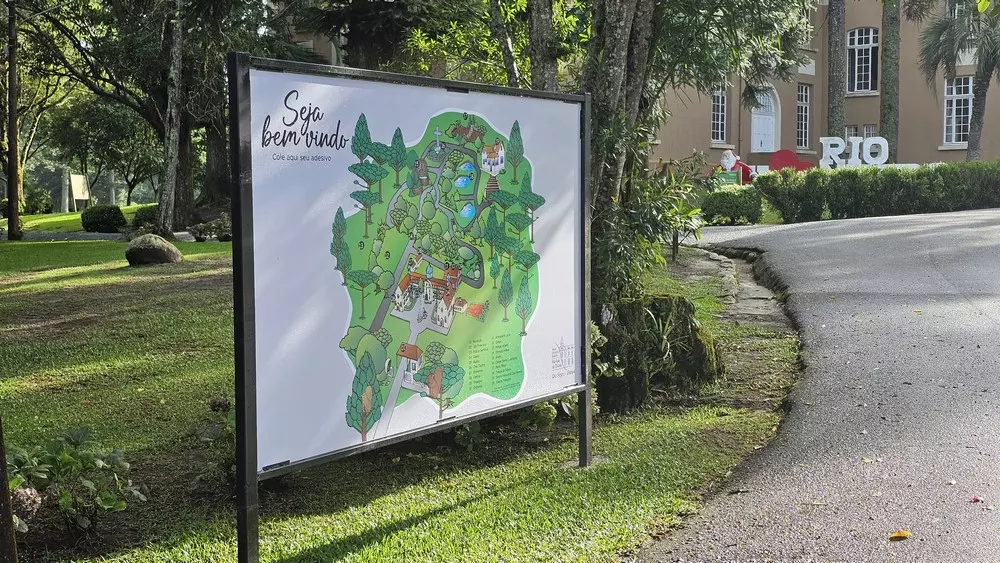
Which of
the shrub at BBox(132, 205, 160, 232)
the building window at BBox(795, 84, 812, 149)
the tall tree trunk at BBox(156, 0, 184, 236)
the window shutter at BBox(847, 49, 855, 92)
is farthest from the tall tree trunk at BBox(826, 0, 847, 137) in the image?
the shrub at BBox(132, 205, 160, 232)

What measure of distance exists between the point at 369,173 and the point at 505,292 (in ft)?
3.53

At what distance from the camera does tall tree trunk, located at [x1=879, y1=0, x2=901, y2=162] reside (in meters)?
28.4

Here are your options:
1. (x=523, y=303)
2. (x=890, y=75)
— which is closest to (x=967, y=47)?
(x=890, y=75)

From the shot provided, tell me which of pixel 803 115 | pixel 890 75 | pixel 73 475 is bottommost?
pixel 73 475

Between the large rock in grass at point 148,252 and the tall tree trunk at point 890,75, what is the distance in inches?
845

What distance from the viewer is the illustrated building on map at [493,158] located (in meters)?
4.47

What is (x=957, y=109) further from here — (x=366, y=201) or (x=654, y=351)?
(x=366, y=201)

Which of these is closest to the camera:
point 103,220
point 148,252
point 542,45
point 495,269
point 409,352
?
point 409,352

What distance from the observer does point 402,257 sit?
13.2 feet

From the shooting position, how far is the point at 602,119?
20.4ft

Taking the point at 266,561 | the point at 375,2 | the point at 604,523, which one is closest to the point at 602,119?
the point at 604,523

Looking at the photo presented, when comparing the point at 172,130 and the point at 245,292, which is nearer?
the point at 245,292

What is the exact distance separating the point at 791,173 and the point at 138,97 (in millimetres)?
16150

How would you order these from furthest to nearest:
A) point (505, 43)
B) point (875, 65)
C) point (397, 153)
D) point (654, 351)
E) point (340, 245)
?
1. point (875, 65)
2. point (505, 43)
3. point (654, 351)
4. point (397, 153)
5. point (340, 245)
